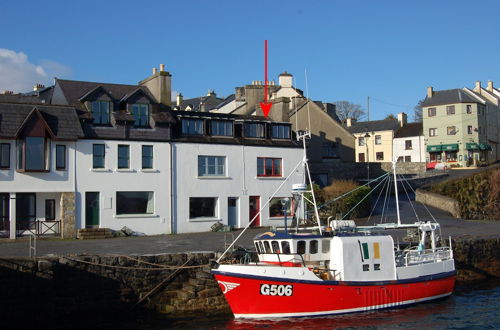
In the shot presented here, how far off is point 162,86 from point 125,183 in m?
7.20

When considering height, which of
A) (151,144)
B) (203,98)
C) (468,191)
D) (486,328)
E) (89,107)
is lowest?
(486,328)

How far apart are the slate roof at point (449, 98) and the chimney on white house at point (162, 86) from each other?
1750 inches

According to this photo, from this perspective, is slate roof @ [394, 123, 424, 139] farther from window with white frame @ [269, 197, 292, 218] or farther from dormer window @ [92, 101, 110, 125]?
dormer window @ [92, 101, 110, 125]

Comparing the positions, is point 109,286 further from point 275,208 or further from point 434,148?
point 434,148

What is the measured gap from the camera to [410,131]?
74.1 meters

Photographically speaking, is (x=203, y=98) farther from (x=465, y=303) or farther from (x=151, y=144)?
(x=465, y=303)

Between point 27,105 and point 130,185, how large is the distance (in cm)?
716

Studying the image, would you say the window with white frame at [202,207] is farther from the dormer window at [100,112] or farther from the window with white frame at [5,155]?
the window with white frame at [5,155]

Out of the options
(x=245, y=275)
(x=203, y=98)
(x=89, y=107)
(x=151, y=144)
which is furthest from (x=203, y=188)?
(x=203, y=98)

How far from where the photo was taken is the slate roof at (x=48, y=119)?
29.7 meters

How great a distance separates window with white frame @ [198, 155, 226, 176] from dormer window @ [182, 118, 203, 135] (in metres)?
1.70

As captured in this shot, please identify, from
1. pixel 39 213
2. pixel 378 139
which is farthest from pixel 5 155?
pixel 378 139

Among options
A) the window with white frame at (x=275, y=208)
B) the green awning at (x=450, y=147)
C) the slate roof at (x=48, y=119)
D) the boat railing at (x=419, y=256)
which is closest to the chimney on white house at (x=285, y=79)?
the window with white frame at (x=275, y=208)

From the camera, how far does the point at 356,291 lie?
20547mm
